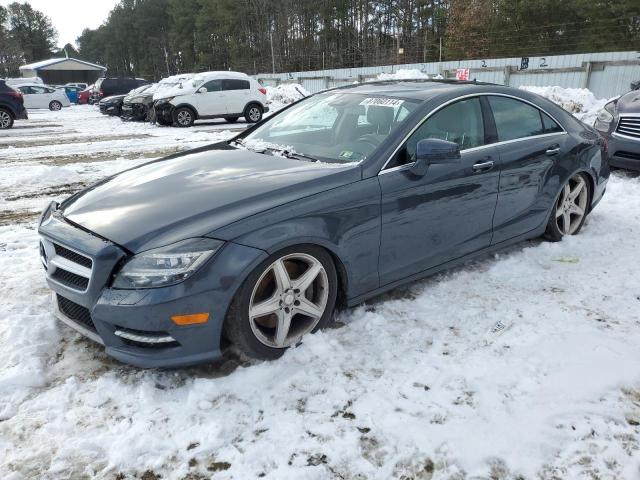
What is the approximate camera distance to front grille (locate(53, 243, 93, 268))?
8.75 feet

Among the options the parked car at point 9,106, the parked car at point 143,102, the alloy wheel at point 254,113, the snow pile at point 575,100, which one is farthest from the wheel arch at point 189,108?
the snow pile at point 575,100

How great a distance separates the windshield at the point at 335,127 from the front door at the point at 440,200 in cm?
22

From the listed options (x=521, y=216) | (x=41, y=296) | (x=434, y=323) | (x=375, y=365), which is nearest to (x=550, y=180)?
(x=521, y=216)

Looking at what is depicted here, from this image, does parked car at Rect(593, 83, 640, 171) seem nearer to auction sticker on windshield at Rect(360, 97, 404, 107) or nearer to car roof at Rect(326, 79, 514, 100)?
car roof at Rect(326, 79, 514, 100)

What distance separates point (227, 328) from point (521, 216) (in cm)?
271

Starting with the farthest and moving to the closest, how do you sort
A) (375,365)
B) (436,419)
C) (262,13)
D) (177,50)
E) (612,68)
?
1. (177,50)
2. (262,13)
3. (612,68)
4. (375,365)
5. (436,419)

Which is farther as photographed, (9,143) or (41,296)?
(9,143)

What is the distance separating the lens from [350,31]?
52.4 meters

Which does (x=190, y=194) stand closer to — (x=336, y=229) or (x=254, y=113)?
(x=336, y=229)

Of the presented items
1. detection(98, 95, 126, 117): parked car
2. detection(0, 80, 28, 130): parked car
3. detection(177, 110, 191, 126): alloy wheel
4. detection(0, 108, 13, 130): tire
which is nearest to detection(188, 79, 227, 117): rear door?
detection(177, 110, 191, 126): alloy wheel

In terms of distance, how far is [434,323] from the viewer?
3.36m

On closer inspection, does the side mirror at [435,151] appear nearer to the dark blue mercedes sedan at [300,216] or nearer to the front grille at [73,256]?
the dark blue mercedes sedan at [300,216]

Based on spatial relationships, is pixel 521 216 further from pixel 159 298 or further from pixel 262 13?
pixel 262 13

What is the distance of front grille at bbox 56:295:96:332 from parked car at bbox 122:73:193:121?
16.8 metres
